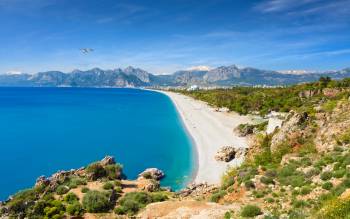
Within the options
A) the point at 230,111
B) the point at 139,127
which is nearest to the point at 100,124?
the point at 139,127

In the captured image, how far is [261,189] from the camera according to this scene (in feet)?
82.0

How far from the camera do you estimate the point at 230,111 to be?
138m

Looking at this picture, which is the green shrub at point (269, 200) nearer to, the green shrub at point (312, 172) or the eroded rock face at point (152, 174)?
the green shrub at point (312, 172)

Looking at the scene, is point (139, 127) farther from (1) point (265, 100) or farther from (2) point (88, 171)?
(2) point (88, 171)

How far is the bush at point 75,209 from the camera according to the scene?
99.3 ft

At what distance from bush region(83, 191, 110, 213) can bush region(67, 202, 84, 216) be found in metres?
0.53

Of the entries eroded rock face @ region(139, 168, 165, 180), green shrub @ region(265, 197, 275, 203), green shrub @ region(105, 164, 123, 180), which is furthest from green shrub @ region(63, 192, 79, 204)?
green shrub @ region(265, 197, 275, 203)

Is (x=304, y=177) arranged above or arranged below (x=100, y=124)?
above

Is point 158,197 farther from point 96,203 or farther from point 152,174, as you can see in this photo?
point 152,174

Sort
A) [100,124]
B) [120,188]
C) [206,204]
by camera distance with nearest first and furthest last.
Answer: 1. [206,204]
2. [120,188]
3. [100,124]

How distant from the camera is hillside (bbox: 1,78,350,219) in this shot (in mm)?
19469

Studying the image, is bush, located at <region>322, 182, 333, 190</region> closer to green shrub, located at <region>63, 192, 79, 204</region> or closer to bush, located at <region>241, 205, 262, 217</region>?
bush, located at <region>241, 205, 262, 217</region>

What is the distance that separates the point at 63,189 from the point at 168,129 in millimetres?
68663

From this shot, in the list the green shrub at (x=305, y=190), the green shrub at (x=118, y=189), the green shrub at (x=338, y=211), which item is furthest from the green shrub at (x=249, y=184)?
the green shrub at (x=118, y=189)
